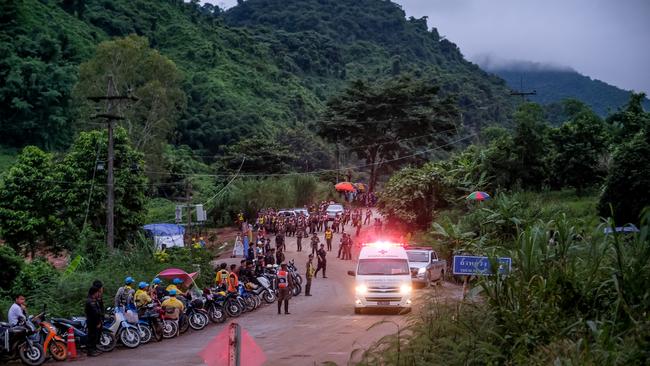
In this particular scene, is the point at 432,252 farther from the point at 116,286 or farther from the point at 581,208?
the point at 116,286

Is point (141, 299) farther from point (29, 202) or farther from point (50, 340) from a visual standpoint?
point (29, 202)

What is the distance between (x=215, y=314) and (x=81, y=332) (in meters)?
6.27

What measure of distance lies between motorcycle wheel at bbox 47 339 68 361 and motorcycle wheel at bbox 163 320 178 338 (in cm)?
367

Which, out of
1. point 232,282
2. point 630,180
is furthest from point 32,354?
point 630,180

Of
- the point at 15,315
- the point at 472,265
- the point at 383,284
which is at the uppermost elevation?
the point at 472,265

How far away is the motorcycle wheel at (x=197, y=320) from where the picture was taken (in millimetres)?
21109

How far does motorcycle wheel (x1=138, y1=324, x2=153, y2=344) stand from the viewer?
18616mm

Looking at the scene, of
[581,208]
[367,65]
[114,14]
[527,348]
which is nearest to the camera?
[527,348]

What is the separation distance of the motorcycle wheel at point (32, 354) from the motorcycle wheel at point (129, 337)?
264cm

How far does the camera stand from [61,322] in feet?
55.3

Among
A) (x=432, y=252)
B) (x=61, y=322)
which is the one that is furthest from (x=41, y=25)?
(x=61, y=322)

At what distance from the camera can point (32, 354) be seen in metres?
15.3

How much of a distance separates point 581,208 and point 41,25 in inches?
2289

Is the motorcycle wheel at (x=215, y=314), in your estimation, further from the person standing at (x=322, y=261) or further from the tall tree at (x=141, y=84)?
the tall tree at (x=141, y=84)
